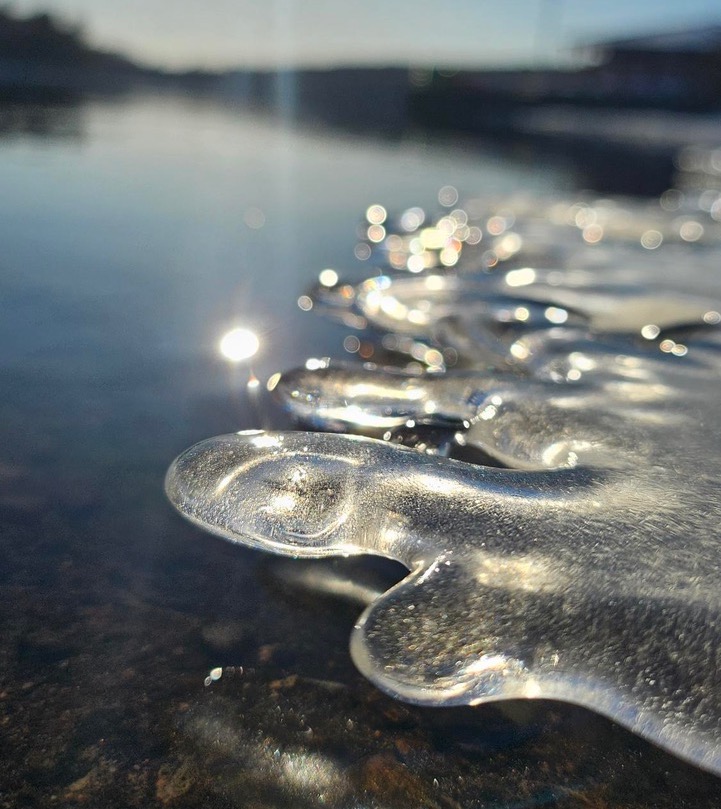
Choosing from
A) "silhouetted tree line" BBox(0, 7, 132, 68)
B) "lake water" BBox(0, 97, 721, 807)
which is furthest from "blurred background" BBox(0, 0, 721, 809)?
"silhouetted tree line" BBox(0, 7, 132, 68)

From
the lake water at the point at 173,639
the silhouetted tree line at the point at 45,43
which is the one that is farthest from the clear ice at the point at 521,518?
the silhouetted tree line at the point at 45,43

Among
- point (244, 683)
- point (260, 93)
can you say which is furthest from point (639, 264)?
point (260, 93)

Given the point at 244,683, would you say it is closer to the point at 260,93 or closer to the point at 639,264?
the point at 639,264

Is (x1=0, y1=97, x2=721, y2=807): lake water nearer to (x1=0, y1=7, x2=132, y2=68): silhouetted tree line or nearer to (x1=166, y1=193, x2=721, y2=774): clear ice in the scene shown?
(x1=166, y1=193, x2=721, y2=774): clear ice

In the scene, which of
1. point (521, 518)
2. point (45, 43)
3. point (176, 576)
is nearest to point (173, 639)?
point (176, 576)

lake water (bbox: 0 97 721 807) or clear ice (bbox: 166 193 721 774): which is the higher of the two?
clear ice (bbox: 166 193 721 774)

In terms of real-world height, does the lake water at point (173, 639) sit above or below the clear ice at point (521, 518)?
below

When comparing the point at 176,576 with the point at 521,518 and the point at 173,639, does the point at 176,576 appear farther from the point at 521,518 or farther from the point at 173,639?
the point at 521,518

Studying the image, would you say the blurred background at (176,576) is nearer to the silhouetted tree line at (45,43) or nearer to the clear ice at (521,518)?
the clear ice at (521,518)

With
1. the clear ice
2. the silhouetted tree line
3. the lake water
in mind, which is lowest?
the lake water
